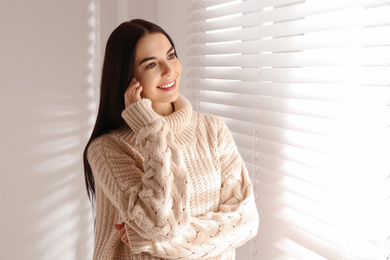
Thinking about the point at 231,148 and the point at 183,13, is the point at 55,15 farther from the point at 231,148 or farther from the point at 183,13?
the point at 231,148

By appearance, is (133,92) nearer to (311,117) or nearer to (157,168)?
(157,168)

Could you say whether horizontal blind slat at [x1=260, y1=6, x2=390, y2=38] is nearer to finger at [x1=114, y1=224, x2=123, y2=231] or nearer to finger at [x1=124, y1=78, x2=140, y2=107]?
finger at [x1=124, y1=78, x2=140, y2=107]

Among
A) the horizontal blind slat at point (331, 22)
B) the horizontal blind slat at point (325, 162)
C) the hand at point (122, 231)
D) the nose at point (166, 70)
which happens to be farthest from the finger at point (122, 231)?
the horizontal blind slat at point (331, 22)

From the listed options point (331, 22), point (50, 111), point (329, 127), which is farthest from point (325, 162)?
point (50, 111)

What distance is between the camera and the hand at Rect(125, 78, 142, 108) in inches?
53.6

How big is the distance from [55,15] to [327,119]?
61.0 inches

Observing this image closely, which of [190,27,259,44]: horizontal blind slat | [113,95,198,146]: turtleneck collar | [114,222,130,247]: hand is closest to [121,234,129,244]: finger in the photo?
[114,222,130,247]: hand

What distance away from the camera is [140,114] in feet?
4.26

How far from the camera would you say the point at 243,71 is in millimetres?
1706

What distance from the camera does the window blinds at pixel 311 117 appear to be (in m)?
1.18

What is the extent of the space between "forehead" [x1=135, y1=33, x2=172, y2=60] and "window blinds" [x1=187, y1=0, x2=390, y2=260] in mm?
401

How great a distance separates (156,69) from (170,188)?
41 centimetres

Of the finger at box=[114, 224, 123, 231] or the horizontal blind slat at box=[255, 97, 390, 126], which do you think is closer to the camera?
the horizontal blind slat at box=[255, 97, 390, 126]

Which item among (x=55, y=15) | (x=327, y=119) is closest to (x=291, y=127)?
(x=327, y=119)
